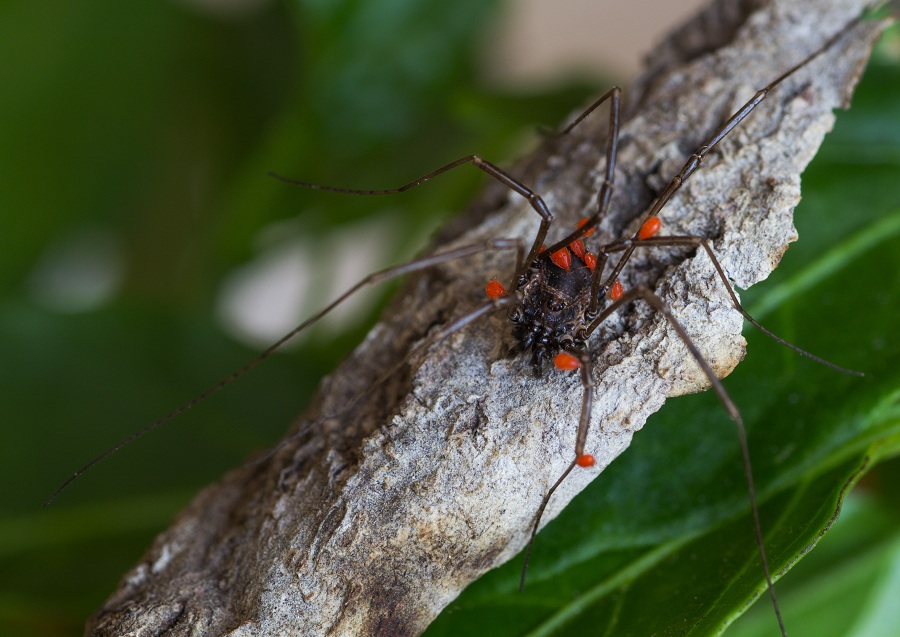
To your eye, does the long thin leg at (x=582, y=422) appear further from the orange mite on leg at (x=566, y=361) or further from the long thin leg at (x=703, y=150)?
the long thin leg at (x=703, y=150)

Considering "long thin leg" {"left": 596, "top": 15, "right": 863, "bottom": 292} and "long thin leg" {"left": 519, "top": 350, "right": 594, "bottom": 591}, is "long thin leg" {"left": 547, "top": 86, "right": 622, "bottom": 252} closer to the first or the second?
"long thin leg" {"left": 596, "top": 15, "right": 863, "bottom": 292}

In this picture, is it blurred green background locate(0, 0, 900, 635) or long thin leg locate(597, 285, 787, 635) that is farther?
blurred green background locate(0, 0, 900, 635)

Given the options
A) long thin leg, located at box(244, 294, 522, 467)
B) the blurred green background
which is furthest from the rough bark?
the blurred green background

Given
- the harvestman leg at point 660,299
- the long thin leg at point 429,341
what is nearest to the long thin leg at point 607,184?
the harvestman leg at point 660,299

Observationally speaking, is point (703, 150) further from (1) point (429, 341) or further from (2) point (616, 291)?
(1) point (429, 341)

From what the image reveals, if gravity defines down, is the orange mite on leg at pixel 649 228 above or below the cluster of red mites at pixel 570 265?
above

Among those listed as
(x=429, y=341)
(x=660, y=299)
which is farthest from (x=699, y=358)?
(x=429, y=341)
